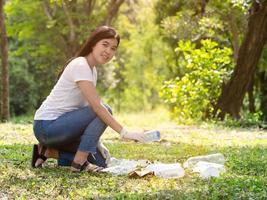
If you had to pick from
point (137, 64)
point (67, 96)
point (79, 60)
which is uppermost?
point (79, 60)

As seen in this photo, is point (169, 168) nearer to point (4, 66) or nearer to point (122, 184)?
point (122, 184)

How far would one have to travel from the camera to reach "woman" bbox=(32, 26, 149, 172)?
536 centimetres

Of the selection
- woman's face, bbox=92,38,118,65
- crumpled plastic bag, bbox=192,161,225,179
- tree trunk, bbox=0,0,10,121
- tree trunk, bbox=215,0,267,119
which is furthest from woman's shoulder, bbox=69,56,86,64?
tree trunk, bbox=0,0,10,121

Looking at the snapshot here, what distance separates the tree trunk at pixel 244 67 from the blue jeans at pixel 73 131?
27.2 ft

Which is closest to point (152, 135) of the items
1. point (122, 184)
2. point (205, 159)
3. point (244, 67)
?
point (122, 184)

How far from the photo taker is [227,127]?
1185cm

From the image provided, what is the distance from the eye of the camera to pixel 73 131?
17.8ft

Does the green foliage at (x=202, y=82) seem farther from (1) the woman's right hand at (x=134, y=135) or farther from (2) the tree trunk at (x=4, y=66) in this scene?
(1) the woman's right hand at (x=134, y=135)

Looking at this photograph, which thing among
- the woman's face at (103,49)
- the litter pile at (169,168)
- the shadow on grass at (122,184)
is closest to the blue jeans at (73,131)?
the shadow on grass at (122,184)

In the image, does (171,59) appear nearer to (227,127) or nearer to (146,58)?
(146,58)

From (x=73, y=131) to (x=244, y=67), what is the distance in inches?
338

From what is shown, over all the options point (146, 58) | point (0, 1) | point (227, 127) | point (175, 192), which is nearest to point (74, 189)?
point (175, 192)

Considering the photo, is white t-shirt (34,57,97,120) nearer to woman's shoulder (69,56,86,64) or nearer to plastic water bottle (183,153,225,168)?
woman's shoulder (69,56,86,64)

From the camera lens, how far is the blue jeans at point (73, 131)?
5.36 meters
